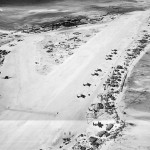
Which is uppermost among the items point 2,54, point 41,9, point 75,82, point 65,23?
point 41,9

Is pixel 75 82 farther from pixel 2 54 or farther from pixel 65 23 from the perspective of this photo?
pixel 65 23

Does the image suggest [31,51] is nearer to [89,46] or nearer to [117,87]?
[89,46]

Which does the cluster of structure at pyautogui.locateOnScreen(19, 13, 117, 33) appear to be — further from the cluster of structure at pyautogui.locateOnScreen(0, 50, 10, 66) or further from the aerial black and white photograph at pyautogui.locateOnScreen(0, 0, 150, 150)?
the cluster of structure at pyautogui.locateOnScreen(0, 50, 10, 66)

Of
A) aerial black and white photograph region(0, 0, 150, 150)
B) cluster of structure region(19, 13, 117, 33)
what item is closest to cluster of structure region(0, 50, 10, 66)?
aerial black and white photograph region(0, 0, 150, 150)

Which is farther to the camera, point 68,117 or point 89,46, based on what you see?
point 89,46

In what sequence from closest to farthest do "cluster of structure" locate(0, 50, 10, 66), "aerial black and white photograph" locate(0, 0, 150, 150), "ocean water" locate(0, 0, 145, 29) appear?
"aerial black and white photograph" locate(0, 0, 150, 150)
"cluster of structure" locate(0, 50, 10, 66)
"ocean water" locate(0, 0, 145, 29)

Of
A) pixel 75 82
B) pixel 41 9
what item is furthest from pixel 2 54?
pixel 41 9

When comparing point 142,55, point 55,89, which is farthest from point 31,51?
point 142,55
